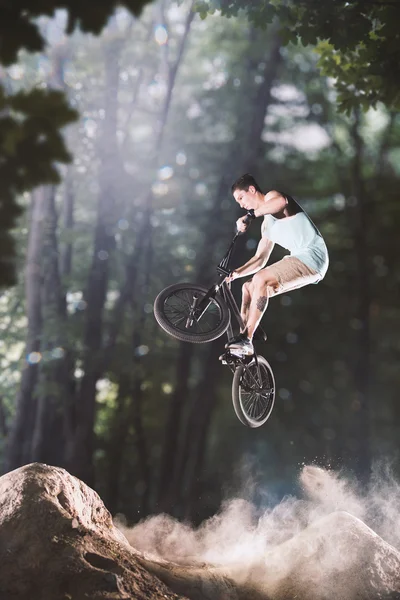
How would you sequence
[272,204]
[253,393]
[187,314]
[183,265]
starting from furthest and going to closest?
[183,265], [253,393], [187,314], [272,204]

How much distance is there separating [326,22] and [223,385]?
1426 cm

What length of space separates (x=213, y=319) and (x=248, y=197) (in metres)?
1.26

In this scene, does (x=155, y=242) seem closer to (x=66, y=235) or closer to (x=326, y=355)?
(x=66, y=235)

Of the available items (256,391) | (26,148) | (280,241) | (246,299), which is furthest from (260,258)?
(26,148)

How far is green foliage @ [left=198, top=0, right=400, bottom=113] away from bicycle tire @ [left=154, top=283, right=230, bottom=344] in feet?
9.81

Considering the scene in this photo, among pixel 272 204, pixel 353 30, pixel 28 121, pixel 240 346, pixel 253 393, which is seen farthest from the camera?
pixel 253 393

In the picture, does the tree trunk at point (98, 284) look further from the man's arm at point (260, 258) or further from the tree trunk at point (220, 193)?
the man's arm at point (260, 258)

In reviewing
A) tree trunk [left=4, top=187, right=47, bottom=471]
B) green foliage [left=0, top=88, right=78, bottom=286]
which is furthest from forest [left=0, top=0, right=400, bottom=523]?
green foliage [left=0, top=88, right=78, bottom=286]

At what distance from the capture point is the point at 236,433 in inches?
834

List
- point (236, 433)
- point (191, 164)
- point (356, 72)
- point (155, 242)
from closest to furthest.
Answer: point (356, 72) → point (155, 242) → point (191, 164) → point (236, 433)

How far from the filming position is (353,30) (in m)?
6.53

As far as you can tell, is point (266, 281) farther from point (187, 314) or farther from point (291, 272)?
point (187, 314)

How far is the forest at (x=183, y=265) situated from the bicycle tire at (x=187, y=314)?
8271 mm

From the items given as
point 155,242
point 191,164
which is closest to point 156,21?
point 191,164
